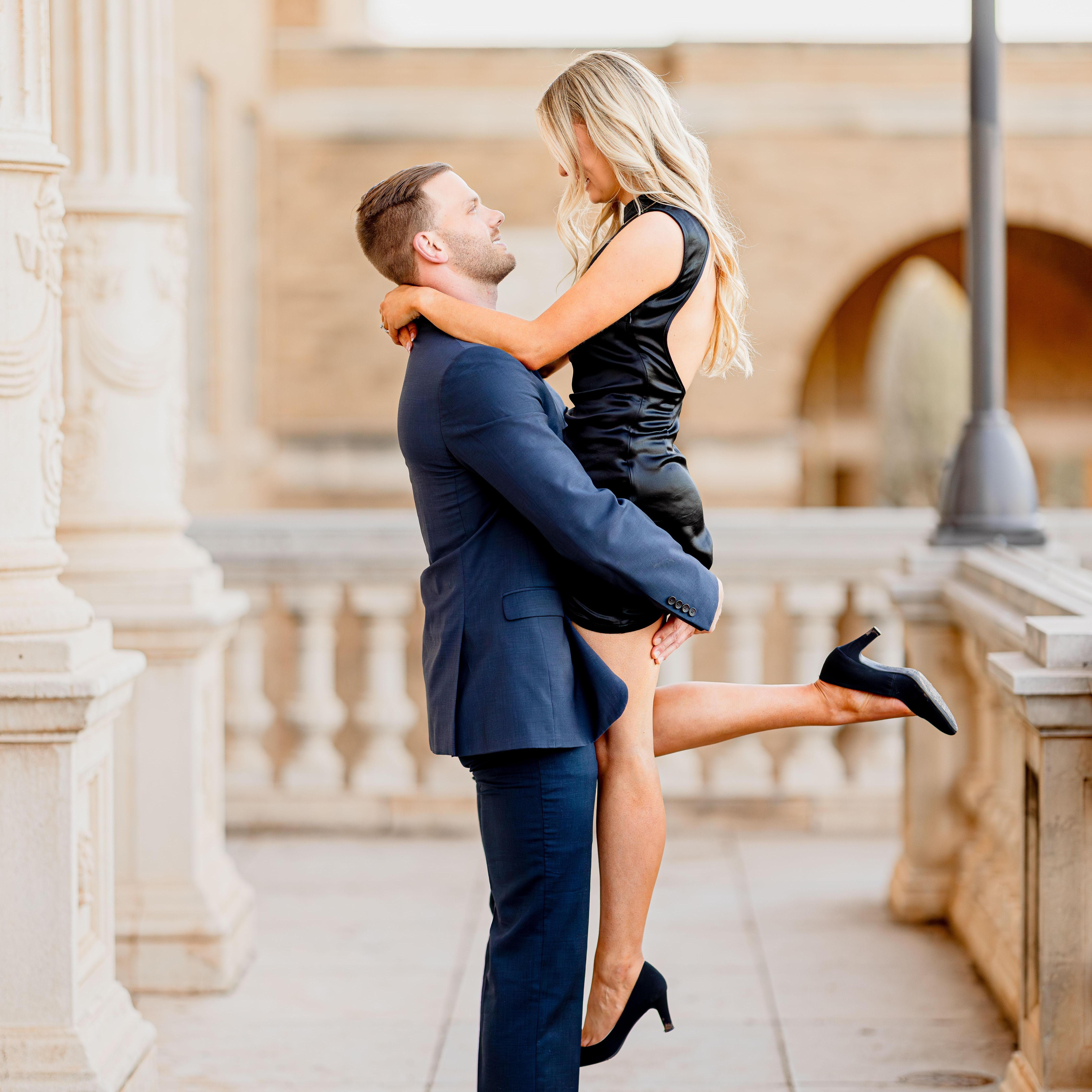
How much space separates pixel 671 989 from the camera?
454 cm

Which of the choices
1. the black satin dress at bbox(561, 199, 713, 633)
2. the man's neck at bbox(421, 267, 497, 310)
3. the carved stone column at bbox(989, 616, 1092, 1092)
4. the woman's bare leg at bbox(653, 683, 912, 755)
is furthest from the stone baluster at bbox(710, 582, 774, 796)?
the man's neck at bbox(421, 267, 497, 310)

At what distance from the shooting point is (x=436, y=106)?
20.1m

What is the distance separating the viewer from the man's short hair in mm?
2912

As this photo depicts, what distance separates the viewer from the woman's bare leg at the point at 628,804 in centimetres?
301

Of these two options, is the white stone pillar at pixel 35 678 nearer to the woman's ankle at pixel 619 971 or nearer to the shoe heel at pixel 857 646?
the woman's ankle at pixel 619 971

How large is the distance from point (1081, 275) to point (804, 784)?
2005 centimetres

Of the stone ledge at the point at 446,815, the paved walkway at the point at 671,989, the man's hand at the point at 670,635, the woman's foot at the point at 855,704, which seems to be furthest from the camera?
the stone ledge at the point at 446,815

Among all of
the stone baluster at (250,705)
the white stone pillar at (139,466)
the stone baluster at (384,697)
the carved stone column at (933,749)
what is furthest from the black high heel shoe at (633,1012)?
the stone baluster at (250,705)

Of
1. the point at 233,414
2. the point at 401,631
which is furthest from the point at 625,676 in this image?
the point at 233,414

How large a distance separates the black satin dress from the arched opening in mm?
20808

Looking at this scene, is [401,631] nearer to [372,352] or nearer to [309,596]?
[309,596]

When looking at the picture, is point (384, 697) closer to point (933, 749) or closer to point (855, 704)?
point (933, 749)

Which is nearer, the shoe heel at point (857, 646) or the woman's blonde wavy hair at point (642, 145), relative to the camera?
the woman's blonde wavy hair at point (642, 145)

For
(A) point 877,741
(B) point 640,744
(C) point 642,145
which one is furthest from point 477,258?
(A) point 877,741
